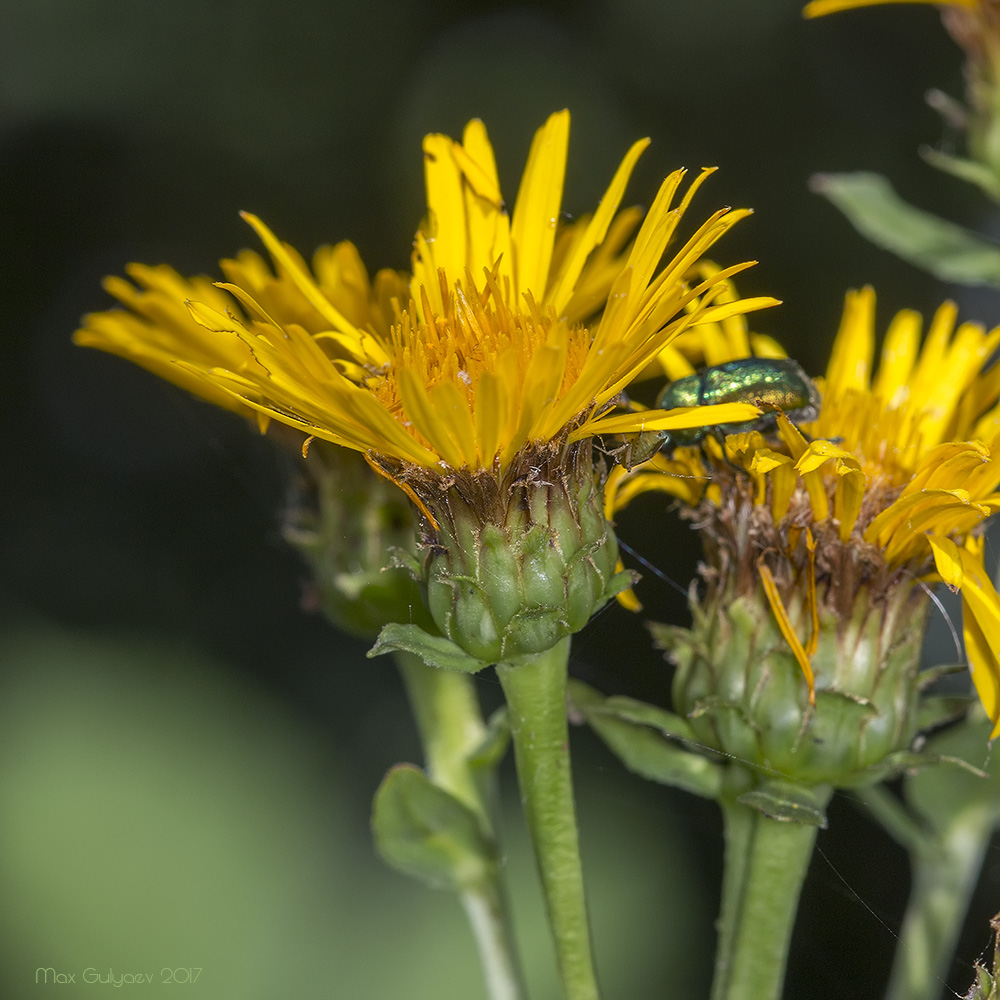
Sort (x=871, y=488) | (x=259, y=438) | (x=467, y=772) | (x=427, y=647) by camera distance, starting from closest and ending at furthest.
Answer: (x=427, y=647) → (x=871, y=488) → (x=467, y=772) → (x=259, y=438)

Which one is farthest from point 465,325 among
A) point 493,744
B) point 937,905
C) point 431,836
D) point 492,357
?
point 937,905

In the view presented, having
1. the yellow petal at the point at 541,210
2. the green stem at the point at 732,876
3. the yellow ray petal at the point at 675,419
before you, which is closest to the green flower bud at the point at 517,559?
the yellow ray petal at the point at 675,419

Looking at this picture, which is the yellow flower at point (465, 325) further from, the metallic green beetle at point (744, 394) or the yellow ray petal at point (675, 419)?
the metallic green beetle at point (744, 394)

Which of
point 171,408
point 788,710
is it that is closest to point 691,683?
point 788,710

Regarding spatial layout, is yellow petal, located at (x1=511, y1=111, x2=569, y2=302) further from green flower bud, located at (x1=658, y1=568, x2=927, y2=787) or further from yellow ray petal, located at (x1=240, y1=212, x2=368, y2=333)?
green flower bud, located at (x1=658, y1=568, x2=927, y2=787)

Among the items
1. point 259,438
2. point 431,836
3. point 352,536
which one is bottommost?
point 431,836

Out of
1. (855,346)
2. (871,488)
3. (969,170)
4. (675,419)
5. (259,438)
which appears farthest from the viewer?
(259,438)

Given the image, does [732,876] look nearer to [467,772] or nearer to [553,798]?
[553,798]

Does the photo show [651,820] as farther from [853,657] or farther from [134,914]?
[853,657]
